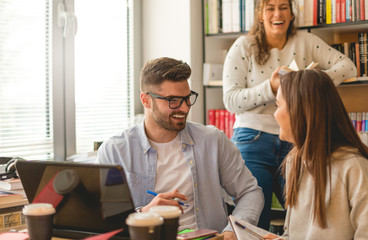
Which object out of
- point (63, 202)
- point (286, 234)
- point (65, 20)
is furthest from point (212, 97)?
point (63, 202)

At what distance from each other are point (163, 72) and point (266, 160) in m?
0.92

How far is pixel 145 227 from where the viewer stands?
100 cm

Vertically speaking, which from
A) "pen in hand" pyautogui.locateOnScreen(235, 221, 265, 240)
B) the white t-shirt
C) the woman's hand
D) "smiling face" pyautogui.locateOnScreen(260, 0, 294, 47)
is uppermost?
"smiling face" pyautogui.locateOnScreen(260, 0, 294, 47)

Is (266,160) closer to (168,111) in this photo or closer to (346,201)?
(168,111)

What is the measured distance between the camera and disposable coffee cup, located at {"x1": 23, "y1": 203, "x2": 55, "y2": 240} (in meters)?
1.15

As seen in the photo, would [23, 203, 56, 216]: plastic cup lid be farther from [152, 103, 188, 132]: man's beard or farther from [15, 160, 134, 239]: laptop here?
[152, 103, 188, 132]: man's beard

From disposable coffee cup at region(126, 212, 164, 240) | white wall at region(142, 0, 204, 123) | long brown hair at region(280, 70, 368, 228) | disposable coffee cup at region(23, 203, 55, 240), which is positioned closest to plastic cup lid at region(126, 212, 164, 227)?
disposable coffee cup at region(126, 212, 164, 240)

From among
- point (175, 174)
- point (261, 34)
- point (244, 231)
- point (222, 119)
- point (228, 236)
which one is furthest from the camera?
point (222, 119)

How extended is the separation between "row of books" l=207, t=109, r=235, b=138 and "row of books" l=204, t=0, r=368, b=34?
555 mm

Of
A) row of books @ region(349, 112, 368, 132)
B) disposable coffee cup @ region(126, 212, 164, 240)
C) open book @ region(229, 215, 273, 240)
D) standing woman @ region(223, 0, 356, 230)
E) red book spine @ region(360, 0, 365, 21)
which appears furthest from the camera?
row of books @ region(349, 112, 368, 132)

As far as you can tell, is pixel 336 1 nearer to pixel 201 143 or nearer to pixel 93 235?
pixel 201 143

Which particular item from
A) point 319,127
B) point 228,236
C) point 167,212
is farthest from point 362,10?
point 167,212

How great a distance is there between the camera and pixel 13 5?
2691 mm

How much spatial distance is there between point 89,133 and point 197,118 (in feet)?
2.44
